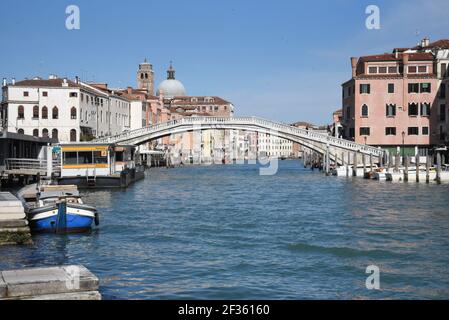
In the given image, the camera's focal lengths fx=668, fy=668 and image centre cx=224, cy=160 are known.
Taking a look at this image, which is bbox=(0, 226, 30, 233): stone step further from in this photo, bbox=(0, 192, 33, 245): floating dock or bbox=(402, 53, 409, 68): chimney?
bbox=(402, 53, 409, 68): chimney

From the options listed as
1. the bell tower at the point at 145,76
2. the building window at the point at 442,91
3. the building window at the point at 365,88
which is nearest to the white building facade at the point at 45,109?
the building window at the point at 365,88

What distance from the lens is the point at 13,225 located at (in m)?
9.57

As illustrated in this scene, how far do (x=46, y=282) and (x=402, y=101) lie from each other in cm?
3114

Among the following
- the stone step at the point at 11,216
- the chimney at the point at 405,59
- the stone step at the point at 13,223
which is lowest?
the stone step at the point at 13,223

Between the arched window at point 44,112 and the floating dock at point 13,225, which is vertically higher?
the arched window at point 44,112

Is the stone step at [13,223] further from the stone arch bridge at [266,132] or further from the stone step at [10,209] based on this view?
the stone arch bridge at [266,132]

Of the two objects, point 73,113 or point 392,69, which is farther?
point 73,113

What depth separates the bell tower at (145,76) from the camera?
79.4 metres

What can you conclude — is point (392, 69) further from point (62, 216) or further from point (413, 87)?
point (62, 216)

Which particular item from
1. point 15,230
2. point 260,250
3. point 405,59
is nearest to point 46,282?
point 15,230

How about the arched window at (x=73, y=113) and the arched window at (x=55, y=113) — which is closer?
the arched window at (x=55, y=113)

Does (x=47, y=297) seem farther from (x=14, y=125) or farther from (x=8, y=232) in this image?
(x=14, y=125)

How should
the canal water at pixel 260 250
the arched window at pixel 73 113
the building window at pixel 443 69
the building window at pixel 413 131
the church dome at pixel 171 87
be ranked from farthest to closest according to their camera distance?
1. the church dome at pixel 171 87
2. the arched window at pixel 73 113
3. the building window at pixel 413 131
4. the building window at pixel 443 69
5. the canal water at pixel 260 250

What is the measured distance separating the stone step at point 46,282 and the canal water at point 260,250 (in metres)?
1.34
